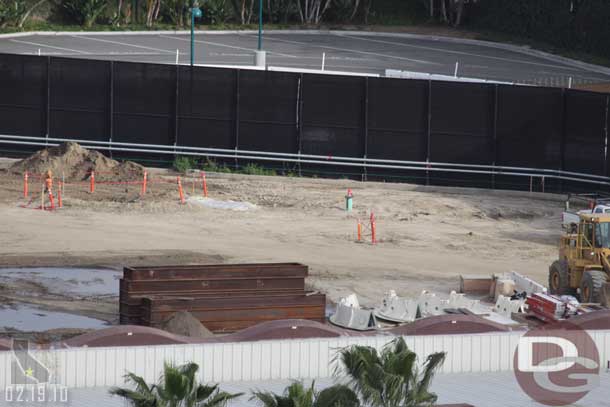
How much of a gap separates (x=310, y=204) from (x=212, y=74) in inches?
325

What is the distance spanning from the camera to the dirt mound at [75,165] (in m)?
43.3

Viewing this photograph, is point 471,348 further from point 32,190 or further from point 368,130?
point 368,130

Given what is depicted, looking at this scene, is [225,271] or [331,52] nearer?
[225,271]

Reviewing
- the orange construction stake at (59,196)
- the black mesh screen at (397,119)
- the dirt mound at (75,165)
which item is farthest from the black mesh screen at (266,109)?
the orange construction stake at (59,196)

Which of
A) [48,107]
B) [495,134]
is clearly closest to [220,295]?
[495,134]

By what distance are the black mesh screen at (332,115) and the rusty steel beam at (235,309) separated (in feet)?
67.9

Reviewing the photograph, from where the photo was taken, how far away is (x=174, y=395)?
43.8ft

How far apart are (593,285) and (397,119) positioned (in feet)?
66.4

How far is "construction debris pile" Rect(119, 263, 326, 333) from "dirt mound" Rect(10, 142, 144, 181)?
16345 mm

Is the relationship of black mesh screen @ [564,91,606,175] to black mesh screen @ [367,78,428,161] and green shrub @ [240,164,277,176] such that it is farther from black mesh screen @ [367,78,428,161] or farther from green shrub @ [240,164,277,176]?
green shrub @ [240,164,277,176]

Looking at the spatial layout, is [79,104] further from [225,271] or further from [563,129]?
[225,271]

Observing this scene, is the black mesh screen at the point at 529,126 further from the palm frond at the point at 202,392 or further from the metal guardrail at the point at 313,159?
the palm frond at the point at 202,392

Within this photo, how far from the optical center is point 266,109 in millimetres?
47562

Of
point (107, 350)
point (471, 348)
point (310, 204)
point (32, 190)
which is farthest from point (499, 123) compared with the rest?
point (107, 350)
